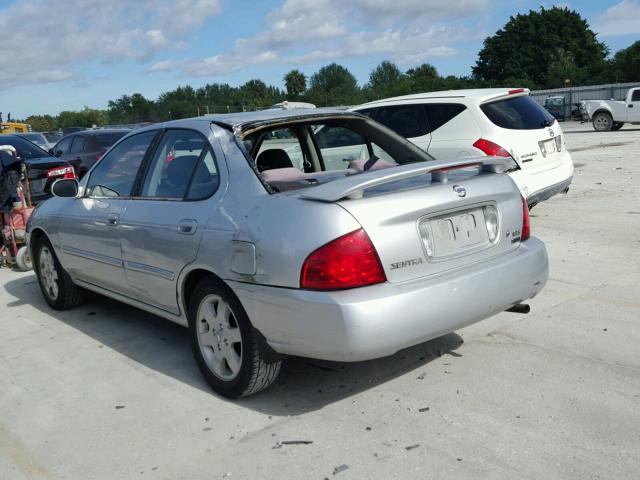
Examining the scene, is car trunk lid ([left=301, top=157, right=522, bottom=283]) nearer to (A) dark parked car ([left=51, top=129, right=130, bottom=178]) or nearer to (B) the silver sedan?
(B) the silver sedan

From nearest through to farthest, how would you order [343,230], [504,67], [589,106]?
[343,230], [589,106], [504,67]

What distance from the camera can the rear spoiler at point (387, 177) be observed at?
3.50 meters

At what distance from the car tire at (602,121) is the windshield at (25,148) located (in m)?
22.0

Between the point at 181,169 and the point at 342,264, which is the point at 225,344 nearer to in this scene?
the point at 342,264

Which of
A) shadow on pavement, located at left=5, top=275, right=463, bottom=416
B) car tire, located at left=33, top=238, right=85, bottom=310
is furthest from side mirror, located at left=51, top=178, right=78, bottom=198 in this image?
shadow on pavement, located at left=5, top=275, right=463, bottom=416

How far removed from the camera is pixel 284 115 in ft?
14.9

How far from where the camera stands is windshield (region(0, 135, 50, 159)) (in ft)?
41.3

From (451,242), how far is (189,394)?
1.81m

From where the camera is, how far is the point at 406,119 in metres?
8.80

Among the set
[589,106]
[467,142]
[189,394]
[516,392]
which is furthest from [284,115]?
[589,106]

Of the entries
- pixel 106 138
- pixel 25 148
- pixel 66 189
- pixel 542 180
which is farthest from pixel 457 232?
pixel 106 138

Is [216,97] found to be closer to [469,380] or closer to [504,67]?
[504,67]

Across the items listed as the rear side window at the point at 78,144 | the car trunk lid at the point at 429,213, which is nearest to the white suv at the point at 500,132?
the car trunk lid at the point at 429,213

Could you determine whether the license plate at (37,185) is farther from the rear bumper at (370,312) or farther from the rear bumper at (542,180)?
the rear bumper at (370,312)
